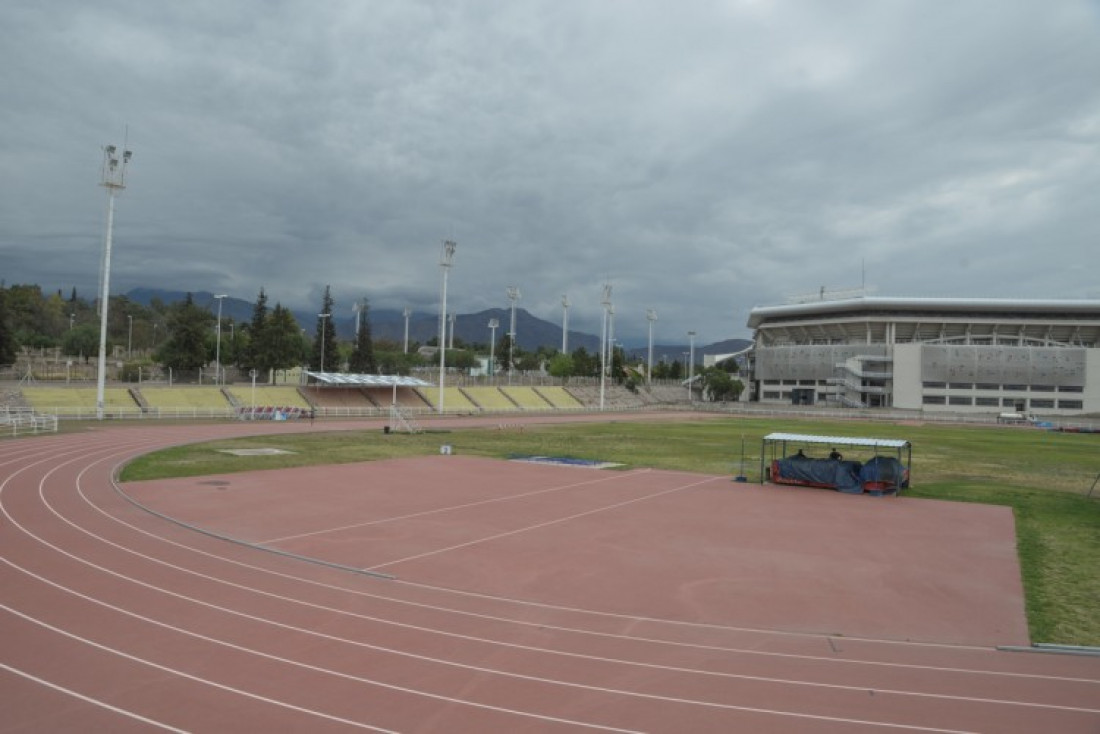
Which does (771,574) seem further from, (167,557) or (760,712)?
(167,557)

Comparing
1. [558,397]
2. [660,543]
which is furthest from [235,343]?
[660,543]

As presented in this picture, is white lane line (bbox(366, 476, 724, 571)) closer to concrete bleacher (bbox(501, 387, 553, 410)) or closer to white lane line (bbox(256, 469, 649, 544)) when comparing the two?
white lane line (bbox(256, 469, 649, 544))

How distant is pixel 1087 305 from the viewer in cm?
10669

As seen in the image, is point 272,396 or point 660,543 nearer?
point 660,543

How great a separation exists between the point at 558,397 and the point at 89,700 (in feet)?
277

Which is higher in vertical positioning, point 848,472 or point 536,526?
point 848,472

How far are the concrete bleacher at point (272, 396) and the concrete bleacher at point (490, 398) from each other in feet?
64.5

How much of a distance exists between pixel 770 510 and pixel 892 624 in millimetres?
10297

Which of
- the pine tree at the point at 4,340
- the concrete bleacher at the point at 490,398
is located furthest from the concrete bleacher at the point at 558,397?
the pine tree at the point at 4,340

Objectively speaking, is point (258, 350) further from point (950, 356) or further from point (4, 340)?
point (950, 356)

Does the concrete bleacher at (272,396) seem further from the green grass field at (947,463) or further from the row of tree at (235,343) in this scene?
the green grass field at (947,463)

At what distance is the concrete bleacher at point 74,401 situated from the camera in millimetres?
49062

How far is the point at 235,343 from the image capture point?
3504 inches

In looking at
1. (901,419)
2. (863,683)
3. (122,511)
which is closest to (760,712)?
(863,683)
